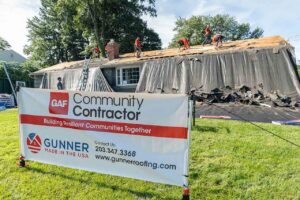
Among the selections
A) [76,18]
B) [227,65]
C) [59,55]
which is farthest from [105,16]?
[227,65]

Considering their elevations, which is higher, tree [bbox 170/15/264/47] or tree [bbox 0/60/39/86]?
tree [bbox 170/15/264/47]

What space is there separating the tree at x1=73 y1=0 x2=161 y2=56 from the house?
38.2ft

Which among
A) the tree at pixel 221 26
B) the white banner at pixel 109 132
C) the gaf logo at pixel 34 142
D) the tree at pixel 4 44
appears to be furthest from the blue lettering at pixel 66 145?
the tree at pixel 4 44

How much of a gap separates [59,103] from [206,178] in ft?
8.38

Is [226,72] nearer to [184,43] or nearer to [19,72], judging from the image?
[184,43]

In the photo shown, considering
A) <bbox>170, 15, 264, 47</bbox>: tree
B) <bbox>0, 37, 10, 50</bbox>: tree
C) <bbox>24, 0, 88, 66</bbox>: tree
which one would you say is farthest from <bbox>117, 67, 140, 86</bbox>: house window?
<bbox>0, 37, 10, 50</bbox>: tree

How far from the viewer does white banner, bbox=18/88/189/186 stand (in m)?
3.41

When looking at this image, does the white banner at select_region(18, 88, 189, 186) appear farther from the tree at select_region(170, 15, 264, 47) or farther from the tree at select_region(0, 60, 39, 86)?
the tree at select_region(170, 15, 264, 47)

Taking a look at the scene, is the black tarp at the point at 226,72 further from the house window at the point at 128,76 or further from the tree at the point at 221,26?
the tree at the point at 221,26

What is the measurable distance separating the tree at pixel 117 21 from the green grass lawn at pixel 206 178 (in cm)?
2437

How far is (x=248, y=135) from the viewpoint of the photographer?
5789mm

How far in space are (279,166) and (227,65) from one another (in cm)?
950

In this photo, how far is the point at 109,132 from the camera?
12.5ft

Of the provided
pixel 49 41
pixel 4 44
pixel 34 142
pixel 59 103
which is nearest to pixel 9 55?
pixel 4 44
